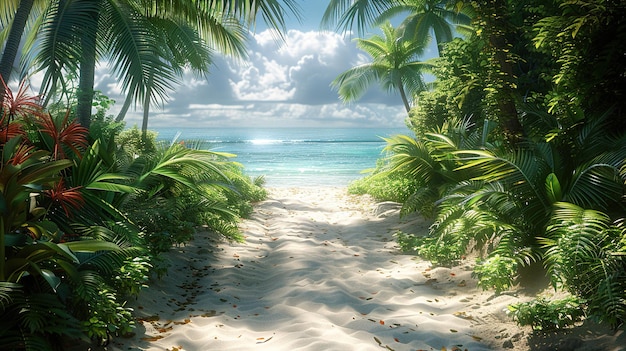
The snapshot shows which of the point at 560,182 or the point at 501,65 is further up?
the point at 501,65

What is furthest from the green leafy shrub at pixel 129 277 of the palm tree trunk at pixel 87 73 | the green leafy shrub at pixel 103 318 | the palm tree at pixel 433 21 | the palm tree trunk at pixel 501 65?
the palm tree at pixel 433 21

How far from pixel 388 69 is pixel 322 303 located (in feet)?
62.6

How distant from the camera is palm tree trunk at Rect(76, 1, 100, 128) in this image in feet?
25.9

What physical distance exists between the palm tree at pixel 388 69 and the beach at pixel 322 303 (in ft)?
51.0

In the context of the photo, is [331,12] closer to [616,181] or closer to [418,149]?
[418,149]

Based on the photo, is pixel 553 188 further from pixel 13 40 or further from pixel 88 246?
pixel 13 40

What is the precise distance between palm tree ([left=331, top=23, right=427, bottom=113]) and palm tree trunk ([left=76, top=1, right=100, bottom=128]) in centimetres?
1514

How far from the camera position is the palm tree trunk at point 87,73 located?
7891 millimetres

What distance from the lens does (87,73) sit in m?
8.72

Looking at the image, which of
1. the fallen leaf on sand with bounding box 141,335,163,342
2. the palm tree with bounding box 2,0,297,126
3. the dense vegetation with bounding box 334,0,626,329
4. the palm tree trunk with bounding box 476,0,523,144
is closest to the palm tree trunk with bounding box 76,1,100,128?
the palm tree with bounding box 2,0,297,126

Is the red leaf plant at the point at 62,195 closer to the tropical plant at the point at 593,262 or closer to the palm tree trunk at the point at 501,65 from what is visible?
the tropical plant at the point at 593,262

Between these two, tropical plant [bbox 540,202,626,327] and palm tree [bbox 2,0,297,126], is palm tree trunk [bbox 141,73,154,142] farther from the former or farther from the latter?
tropical plant [bbox 540,202,626,327]

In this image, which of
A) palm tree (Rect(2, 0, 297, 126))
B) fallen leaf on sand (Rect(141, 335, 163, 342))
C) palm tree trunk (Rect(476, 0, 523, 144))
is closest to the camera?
fallen leaf on sand (Rect(141, 335, 163, 342))

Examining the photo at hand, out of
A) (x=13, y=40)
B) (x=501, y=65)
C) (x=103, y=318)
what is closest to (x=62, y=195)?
(x=103, y=318)
